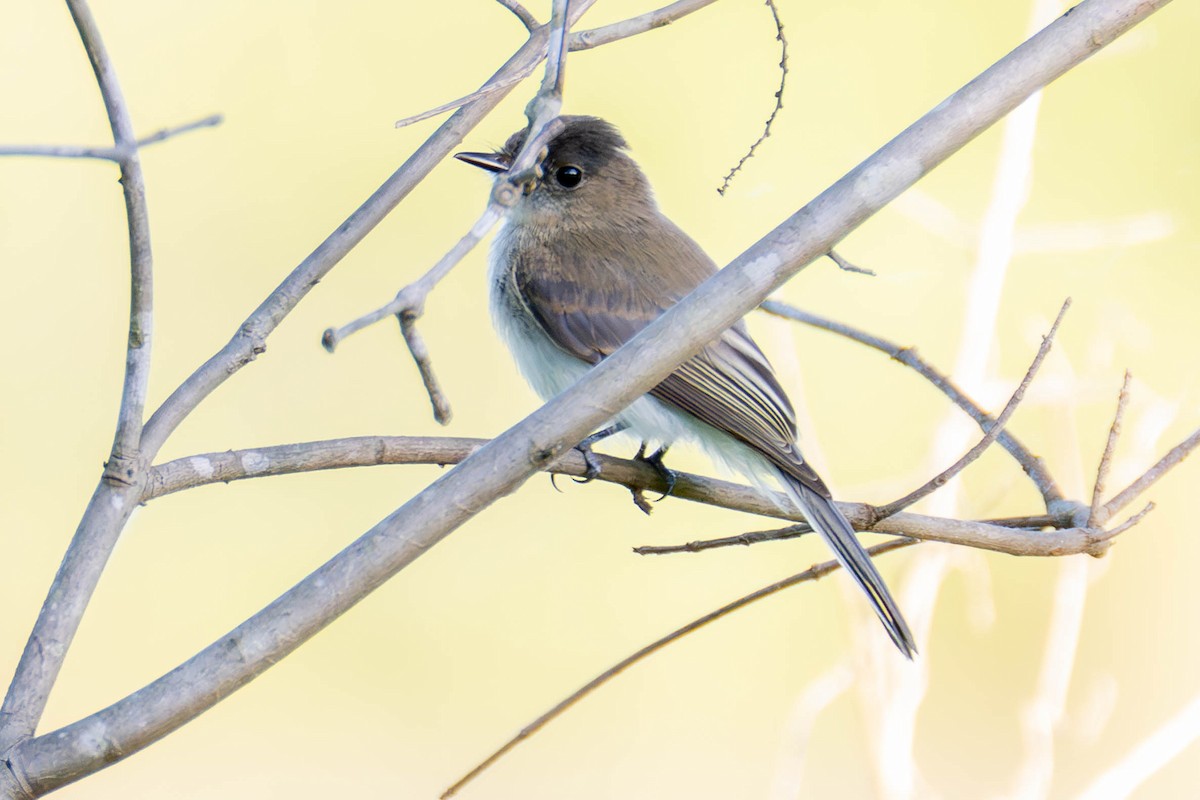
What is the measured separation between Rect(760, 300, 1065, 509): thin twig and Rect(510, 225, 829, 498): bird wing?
9.9 inches

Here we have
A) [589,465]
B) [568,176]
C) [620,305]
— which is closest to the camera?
[589,465]

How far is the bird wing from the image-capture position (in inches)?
76.1

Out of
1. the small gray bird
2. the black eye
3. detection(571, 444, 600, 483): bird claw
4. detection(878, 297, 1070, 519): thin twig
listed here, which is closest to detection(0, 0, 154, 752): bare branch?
detection(571, 444, 600, 483): bird claw

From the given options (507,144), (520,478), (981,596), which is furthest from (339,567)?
(981,596)

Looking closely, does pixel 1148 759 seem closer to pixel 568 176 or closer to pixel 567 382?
pixel 567 382

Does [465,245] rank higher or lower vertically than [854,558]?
lower

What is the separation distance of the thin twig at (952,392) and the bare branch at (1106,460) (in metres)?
0.14

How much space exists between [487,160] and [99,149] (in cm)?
126

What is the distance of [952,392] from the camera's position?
1562 mm

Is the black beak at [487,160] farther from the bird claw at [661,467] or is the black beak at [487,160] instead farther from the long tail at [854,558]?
the long tail at [854,558]

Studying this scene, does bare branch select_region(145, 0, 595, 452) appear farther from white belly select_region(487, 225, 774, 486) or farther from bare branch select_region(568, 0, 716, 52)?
white belly select_region(487, 225, 774, 486)

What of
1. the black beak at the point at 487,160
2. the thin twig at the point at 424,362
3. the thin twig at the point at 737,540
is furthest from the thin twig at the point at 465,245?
the black beak at the point at 487,160

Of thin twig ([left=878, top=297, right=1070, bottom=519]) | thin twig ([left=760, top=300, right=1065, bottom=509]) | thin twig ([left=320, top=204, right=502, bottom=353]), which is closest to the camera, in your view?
thin twig ([left=320, top=204, right=502, bottom=353])

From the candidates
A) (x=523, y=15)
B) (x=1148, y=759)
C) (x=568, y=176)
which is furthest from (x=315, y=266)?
(x=1148, y=759)
